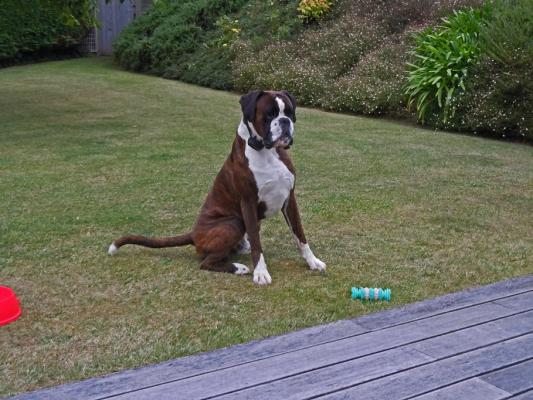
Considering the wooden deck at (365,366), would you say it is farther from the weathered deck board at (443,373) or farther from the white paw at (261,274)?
the white paw at (261,274)

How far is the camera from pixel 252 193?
13.6ft

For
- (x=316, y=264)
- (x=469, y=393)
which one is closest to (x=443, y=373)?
(x=469, y=393)

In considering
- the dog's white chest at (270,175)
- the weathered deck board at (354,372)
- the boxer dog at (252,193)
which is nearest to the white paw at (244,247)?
the boxer dog at (252,193)

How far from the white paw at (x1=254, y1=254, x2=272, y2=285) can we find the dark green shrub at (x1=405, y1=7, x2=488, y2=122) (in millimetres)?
7809

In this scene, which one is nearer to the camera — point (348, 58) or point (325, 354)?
point (325, 354)

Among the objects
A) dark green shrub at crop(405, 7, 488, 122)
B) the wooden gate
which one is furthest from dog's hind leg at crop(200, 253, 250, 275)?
the wooden gate

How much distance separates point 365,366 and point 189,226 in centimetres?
284

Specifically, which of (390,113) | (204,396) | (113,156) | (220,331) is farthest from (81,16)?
(204,396)

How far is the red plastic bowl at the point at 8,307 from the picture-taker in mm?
3541

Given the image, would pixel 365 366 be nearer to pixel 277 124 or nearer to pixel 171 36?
pixel 277 124

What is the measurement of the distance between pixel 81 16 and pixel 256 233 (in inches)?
353

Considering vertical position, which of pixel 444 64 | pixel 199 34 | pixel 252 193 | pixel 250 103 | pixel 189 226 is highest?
pixel 199 34

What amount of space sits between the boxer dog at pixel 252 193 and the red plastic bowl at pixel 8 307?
3.27ft

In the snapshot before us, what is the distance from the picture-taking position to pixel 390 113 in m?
12.6
